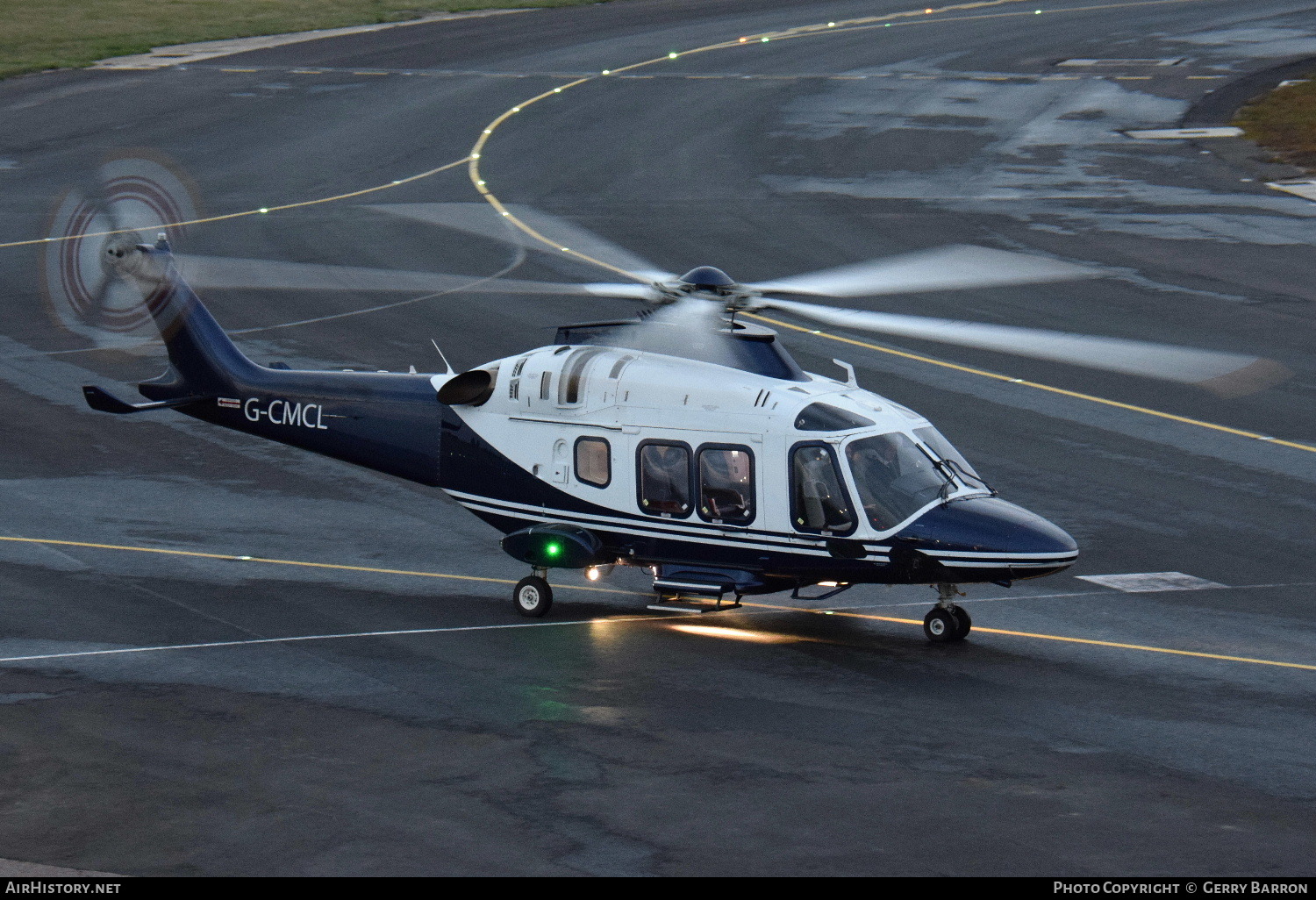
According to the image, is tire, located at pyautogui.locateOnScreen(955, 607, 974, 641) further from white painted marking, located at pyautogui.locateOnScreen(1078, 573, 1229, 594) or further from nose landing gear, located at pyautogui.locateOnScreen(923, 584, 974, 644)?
white painted marking, located at pyautogui.locateOnScreen(1078, 573, 1229, 594)

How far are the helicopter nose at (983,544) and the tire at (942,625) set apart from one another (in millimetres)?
893

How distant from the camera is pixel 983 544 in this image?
Answer: 17.5 meters

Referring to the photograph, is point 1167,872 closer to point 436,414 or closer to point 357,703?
point 357,703

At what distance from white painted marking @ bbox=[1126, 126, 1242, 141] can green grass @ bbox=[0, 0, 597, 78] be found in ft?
110

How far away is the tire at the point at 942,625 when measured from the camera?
18.7 m

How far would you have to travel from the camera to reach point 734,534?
18.8m

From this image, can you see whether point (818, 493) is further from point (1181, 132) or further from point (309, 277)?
point (1181, 132)

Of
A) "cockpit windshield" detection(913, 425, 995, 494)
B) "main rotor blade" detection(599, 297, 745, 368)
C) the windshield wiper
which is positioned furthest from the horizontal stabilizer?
the windshield wiper

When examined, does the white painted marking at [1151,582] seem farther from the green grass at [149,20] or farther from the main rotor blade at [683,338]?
the green grass at [149,20]

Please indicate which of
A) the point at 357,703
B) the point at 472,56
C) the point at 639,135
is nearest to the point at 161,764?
the point at 357,703

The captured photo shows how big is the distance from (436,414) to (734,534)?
447 cm

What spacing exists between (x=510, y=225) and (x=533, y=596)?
2334 centimetres

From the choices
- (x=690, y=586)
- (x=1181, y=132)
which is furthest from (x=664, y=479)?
(x=1181, y=132)

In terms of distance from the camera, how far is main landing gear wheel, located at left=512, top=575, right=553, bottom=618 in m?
20.1
